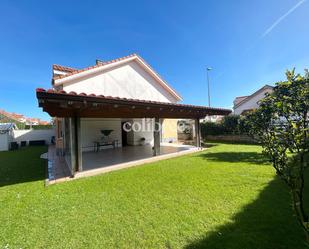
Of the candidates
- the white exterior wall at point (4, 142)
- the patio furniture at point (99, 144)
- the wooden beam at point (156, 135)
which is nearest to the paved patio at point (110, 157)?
the wooden beam at point (156, 135)

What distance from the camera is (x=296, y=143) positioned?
215 centimetres

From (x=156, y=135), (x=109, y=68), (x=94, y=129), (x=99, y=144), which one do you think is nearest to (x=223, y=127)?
(x=156, y=135)

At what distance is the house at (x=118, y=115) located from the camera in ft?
27.3

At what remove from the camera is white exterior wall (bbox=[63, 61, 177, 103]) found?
41.6 feet

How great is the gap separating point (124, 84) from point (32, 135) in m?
14.7

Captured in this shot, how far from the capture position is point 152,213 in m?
4.01

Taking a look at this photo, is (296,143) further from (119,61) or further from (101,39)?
(101,39)

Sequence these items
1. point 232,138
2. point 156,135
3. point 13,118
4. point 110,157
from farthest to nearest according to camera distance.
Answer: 1. point 13,118
2. point 232,138
3. point 110,157
4. point 156,135

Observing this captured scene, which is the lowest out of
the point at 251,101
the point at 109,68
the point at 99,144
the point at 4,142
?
the point at 99,144

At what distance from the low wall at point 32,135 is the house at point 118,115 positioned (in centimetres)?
806

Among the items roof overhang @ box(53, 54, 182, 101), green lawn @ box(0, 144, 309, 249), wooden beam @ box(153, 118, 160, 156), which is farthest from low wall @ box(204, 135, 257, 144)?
green lawn @ box(0, 144, 309, 249)

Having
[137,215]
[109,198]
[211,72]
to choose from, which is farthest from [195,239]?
[211,72]

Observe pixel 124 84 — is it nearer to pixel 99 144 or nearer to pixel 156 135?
pixel 99 144

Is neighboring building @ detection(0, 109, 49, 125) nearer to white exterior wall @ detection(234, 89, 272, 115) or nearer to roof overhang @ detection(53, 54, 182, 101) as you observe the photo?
roof overhang @ detection(53, 54, 182, 101)
